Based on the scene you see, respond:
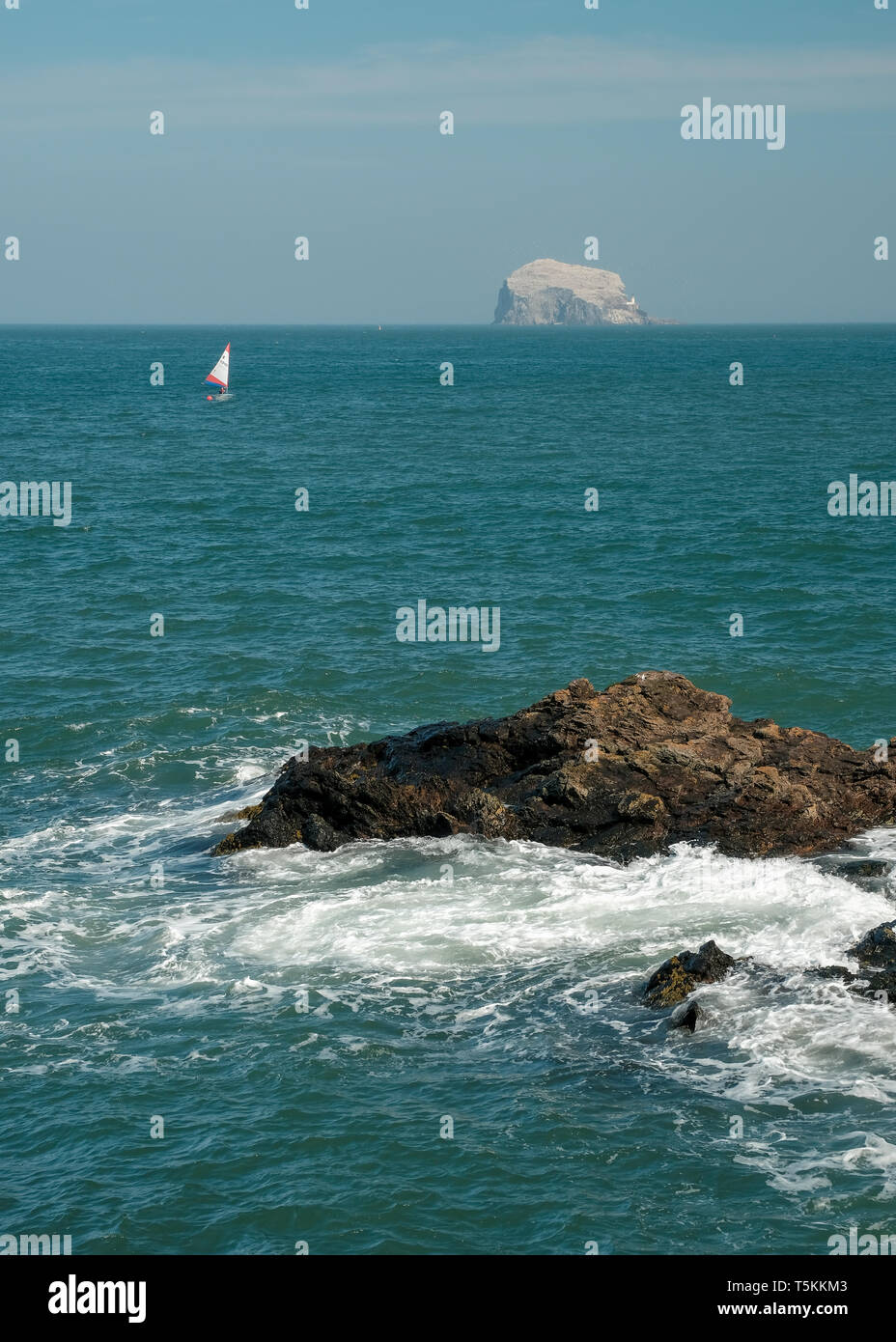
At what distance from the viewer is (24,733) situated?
43.8 m

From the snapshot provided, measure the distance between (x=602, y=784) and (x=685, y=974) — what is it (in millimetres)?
7821

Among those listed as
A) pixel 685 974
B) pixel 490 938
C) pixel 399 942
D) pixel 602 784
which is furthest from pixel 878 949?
pixel 399 942

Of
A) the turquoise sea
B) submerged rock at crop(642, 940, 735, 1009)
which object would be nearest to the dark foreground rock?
the turquoise sea

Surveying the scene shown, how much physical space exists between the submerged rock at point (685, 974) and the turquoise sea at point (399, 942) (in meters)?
0.46

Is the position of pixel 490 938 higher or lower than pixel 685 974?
lower

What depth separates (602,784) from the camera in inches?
1303

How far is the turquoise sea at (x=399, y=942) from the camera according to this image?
68.4 ft

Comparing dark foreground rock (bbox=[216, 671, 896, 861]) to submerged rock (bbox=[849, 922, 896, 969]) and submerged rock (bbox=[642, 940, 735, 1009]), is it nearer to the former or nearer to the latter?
submerged rock (bbox=[849, 922, 896, 969])

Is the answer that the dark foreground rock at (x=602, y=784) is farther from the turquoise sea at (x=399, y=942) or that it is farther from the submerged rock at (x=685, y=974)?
the submerged rock at (x=685, y=974)

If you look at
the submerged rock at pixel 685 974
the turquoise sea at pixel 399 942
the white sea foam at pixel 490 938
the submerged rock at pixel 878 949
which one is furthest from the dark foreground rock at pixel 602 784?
the submerged rock at pixel 685 974

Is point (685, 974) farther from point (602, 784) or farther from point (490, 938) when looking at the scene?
point (602, 784)

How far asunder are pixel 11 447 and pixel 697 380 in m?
94.8
